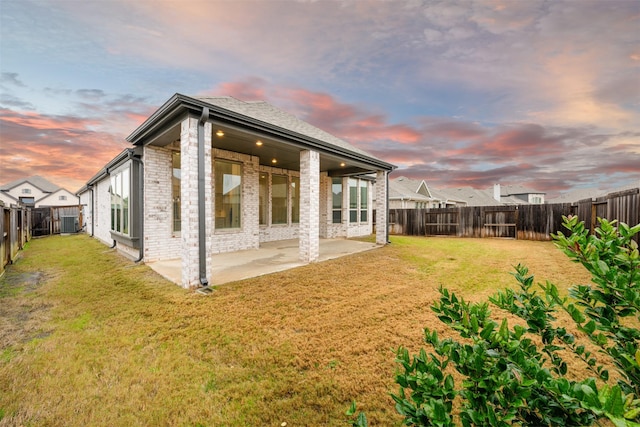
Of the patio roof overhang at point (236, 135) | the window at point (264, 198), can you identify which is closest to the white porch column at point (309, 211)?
the patio roof overhang at point (236, 135)

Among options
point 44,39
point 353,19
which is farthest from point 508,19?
point 44,39

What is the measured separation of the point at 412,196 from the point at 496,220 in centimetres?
1102

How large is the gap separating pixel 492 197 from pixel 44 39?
5158 cm

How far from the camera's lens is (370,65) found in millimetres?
9203

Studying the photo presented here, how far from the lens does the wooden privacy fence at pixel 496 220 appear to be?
36.4 feet

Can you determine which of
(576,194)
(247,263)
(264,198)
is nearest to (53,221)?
(264,198)

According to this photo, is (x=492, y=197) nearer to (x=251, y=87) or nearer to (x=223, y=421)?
(x=251, y=87)

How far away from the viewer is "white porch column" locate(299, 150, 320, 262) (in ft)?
25.1

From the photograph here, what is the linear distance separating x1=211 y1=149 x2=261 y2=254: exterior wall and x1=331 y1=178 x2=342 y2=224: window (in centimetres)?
542

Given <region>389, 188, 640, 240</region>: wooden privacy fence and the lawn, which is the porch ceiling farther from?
<region>389, 188, 640, 240</region>: wooden privacy fence

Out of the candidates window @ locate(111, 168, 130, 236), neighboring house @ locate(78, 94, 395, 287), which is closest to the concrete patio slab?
neighboring house @ locate(78, 94, 395, 287)

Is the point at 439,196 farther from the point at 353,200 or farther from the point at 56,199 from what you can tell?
the point at 56,199

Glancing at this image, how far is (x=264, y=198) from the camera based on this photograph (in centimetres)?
1148

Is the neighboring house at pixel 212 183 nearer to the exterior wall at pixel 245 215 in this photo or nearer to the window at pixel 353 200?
the exterior wall at pixel 245 215
